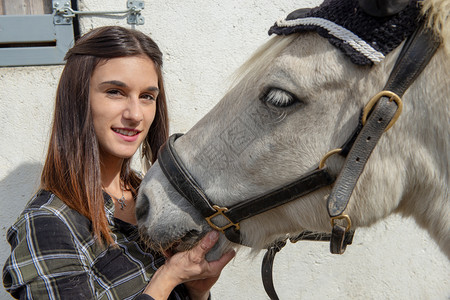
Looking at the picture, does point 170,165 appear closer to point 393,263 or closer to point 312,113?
point 312,113

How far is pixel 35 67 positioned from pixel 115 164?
0.81 m

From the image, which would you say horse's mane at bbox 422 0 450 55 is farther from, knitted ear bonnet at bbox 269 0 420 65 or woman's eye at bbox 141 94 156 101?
woman's eye at bbox 141 94 156 101

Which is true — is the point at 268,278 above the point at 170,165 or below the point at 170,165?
below

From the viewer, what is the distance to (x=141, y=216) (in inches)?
48.2

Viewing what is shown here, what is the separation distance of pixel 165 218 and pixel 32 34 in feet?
4.10

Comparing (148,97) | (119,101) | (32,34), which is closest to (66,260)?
(119,101)

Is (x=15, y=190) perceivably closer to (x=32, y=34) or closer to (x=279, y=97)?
(x=32, y=34)

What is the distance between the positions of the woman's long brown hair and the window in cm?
60

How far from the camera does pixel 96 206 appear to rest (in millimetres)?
1215

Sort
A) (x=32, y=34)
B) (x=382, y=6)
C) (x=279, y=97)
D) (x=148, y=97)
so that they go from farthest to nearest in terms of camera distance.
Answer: (x=32, y=34), (x=148, y=97), (x=279, y=97), (x=382, y=6)

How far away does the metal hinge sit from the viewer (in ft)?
6.11

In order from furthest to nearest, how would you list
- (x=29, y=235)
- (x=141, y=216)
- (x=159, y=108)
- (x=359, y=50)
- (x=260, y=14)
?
(x=260, y=14), (x=159, y=108), (x=141, y=216), (x=29, y=235), (x=359, y=50)

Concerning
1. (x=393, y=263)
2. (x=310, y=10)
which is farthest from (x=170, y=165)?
(x=393, y=263)

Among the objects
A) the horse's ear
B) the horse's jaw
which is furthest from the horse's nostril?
the horse's ear
